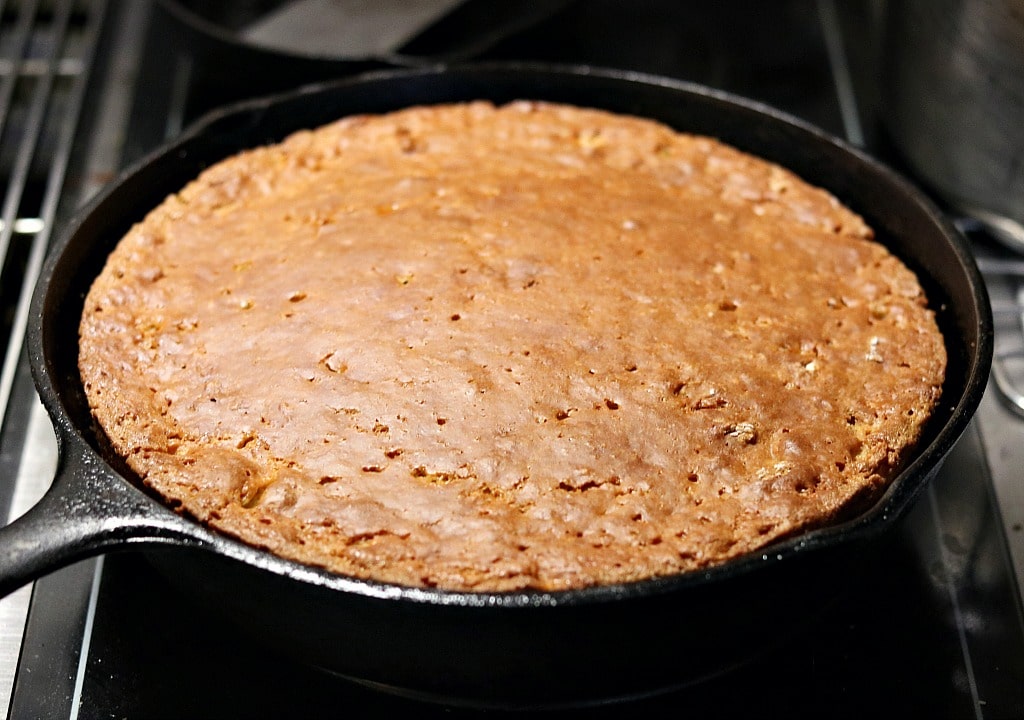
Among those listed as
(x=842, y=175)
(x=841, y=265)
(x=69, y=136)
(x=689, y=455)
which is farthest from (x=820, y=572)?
(x=69, y=136)

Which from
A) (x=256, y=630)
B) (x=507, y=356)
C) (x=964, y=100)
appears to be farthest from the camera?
(x=964, y=100)

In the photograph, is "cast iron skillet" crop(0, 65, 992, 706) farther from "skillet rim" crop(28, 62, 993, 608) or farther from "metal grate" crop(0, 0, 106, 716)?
"metal grate" crop(0, 0, 106, 716)

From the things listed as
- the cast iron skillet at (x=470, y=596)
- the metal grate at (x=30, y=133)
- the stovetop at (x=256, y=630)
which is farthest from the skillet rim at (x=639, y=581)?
the metal grate at (x=30, y=133)

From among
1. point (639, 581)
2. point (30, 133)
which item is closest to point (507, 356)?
point (639, 581)

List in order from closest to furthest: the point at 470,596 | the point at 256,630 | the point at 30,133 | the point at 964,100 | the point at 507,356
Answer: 1. the point at 470,596
2. the point at 256,630
3. the point at 507,356
4. the point at 964,100
5. the point at 30,133

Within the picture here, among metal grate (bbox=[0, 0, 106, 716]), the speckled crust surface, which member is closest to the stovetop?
metal grate (bbox=[0, 0, 106, 716])

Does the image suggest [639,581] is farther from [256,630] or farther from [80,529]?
[80,529]
